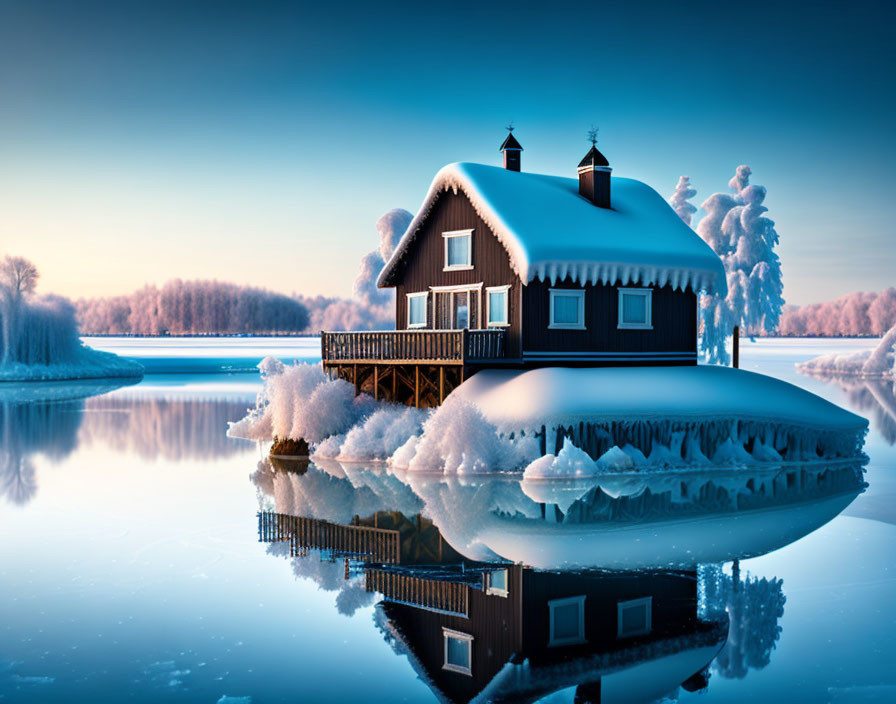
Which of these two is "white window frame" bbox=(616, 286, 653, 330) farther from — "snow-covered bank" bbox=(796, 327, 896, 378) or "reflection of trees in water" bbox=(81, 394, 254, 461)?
"snow-covered bank" bbox=(796, 327, 896, 378)

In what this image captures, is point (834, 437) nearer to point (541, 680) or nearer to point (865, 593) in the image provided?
point (865, 593)

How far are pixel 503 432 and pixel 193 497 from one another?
26.6ft

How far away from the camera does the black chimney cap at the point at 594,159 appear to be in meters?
33.4

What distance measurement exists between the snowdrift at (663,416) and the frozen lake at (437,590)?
1.78 metres

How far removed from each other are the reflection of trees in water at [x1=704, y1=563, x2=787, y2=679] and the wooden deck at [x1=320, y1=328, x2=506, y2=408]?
581 inches

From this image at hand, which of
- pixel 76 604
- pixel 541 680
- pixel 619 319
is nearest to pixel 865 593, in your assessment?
pixel 541 680

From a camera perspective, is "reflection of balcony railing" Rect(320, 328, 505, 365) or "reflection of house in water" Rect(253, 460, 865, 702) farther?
"reflection of balcony railing" Rect(320, 328, 505, 365)

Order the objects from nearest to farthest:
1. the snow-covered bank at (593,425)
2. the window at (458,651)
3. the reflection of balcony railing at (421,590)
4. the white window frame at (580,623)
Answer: the window at (458,651)
the white window frame at (580,623)
the reflection of balcony railing at (421,590)
the snow-covered bank at (593,425)

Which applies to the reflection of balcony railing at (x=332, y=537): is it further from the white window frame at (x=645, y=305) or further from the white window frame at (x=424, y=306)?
the white window frame at (x=424, y=306)

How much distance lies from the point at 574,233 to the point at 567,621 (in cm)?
1933

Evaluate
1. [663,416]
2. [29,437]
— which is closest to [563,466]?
[663,416]

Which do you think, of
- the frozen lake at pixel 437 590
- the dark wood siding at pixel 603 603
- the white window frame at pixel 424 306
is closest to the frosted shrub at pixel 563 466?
the frozen lake at pixel 437 590

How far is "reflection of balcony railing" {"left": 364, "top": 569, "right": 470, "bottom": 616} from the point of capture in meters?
12.5

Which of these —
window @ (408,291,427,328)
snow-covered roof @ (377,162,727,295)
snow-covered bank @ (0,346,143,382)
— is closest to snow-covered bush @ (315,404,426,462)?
snow-covered roof @ (377,162,727,295)
